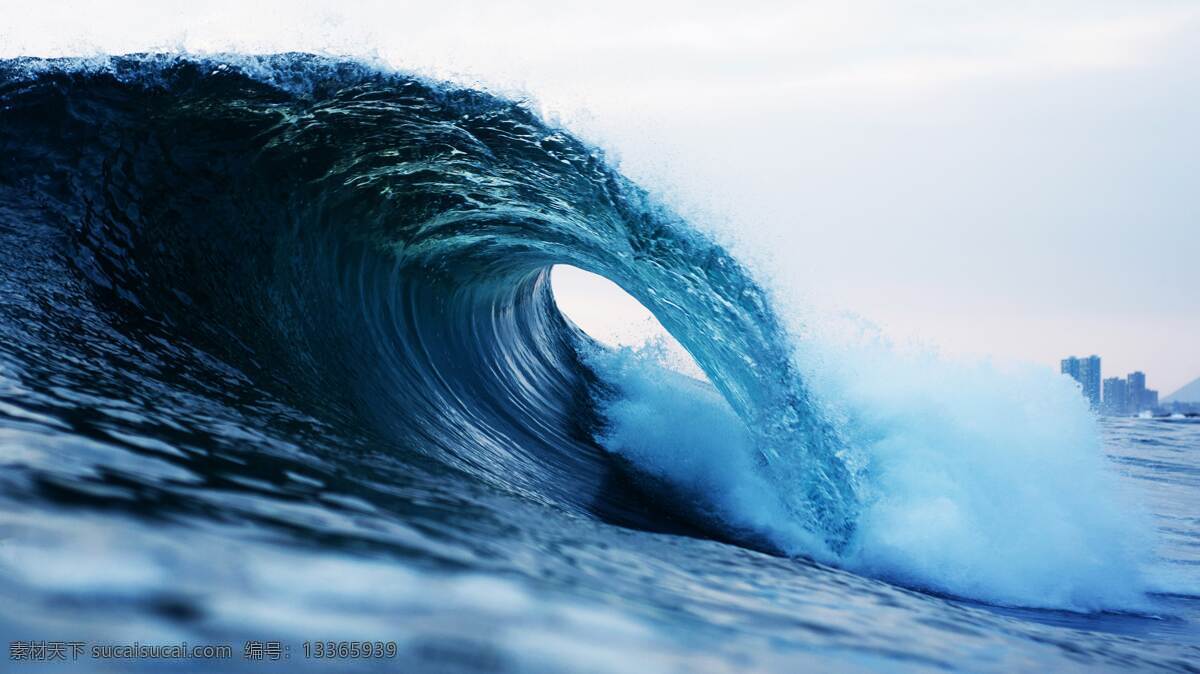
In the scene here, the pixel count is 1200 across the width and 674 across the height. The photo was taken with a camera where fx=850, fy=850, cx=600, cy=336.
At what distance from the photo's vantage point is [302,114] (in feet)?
18.7

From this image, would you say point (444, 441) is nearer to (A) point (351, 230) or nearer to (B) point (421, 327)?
(A) point (351, 230)

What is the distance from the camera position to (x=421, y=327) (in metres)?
7.53

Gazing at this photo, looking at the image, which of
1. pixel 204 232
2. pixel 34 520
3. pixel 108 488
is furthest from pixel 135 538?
pixel 204 232

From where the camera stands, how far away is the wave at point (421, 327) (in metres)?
4.14

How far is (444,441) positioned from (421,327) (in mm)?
2580

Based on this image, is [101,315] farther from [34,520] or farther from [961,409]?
[961,409]

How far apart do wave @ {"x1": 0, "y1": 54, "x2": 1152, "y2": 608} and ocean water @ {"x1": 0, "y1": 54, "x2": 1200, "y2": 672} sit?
0.02 m

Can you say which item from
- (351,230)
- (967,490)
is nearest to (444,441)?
(351,230)

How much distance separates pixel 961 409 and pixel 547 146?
319cm

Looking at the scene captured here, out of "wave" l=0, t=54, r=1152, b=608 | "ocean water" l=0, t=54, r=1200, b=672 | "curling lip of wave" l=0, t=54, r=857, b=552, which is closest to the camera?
"ocean water" l=0, t=54, r=1200, b=672

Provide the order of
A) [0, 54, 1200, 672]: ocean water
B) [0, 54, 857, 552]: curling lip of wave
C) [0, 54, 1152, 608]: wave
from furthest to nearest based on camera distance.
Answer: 1. [0, 54, 857, 552]: curling lip of wave
2. [0, 54, 1152, 608]: wave
3. [0, 54, 1200, 672]: ocean water

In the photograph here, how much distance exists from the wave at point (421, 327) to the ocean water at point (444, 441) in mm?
25

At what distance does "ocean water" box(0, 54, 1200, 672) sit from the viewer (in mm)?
1163

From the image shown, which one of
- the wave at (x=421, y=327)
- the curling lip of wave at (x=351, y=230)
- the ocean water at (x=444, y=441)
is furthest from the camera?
the curling lip of wave at (x=351, y=230)
